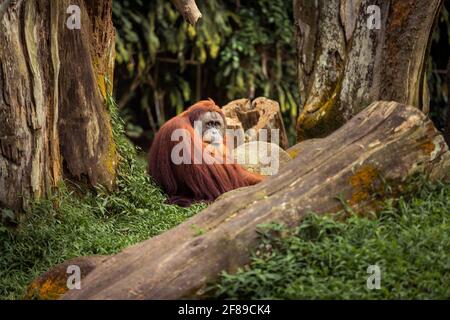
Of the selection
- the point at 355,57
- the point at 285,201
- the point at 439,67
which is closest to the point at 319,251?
the point at 285,201

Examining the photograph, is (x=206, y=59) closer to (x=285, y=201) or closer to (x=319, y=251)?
(x=285, y=201)

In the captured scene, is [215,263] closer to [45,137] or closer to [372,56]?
[45,137]

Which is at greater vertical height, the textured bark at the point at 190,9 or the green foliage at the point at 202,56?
the textured bark at the point at 190,9

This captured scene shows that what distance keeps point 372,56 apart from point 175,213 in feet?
6.48

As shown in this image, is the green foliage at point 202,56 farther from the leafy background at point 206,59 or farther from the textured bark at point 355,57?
the textured bark at point 355,57

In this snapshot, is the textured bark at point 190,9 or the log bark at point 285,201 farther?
the textured bark at point 190,9

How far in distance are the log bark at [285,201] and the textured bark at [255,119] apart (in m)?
3.15

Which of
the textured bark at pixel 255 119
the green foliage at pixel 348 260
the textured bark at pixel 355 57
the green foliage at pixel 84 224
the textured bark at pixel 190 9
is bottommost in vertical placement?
the green foliage at pixel 84 224

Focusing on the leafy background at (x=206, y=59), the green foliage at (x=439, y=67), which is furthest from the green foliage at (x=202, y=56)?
the green foliage at (x=439, y=67)

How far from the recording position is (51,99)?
19.8 feet

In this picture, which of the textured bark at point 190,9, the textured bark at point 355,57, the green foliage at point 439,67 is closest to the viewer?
the textured bark at point 190,9

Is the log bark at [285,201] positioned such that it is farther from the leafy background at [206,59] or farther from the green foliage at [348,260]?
the leafy background at [206,59]

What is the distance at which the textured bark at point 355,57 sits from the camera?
630cm

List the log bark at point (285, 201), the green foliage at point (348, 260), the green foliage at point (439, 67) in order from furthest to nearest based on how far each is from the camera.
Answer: the green foliage at point (439, 67) → the log bark at point (285, 201) → the green foliage at point (348, 260)
